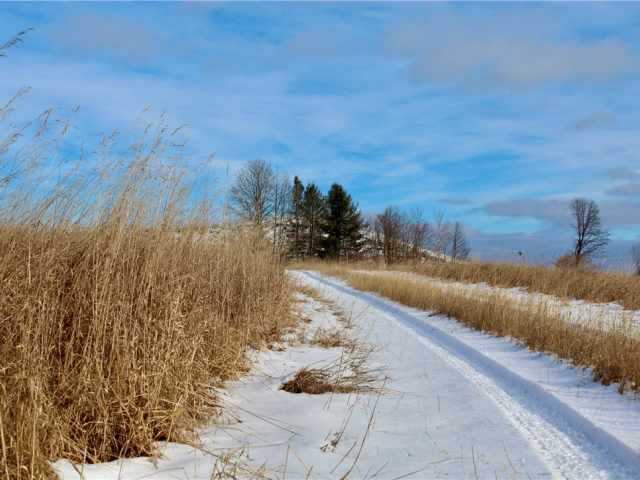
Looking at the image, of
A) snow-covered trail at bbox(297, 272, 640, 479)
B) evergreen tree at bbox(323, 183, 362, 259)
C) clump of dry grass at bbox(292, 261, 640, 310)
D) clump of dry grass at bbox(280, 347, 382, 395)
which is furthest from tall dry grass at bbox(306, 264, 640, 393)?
evergreen tree at bbox(323, 183, 362, 259)

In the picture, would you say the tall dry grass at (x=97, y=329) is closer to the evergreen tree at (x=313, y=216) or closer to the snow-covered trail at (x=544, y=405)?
the snow-covered trail at (x=544, y=405)

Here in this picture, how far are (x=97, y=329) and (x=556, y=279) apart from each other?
14.9 meters

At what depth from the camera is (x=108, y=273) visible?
359 cm

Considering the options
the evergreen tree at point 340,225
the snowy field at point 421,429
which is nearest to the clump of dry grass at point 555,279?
the snowy field at point 421,429

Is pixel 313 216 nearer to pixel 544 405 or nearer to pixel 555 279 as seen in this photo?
pixel 555 279

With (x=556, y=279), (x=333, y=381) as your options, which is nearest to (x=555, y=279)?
(x=556, y=279)

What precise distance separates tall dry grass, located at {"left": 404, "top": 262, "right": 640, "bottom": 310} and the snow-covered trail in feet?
21.6

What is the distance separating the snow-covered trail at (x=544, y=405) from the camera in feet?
11.2

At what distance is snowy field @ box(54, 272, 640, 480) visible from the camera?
320 centimetres

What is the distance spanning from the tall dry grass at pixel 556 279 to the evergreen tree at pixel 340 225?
97.2ft

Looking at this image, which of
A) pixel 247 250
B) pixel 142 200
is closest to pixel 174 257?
pixel 142 200

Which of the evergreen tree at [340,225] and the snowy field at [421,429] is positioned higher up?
the evergreen tree at [340,225]

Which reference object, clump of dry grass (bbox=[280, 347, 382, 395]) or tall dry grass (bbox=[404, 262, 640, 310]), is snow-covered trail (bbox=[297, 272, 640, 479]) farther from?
tall dry grass (bbox=[404, 262, 640, 310])

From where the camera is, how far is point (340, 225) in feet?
169
